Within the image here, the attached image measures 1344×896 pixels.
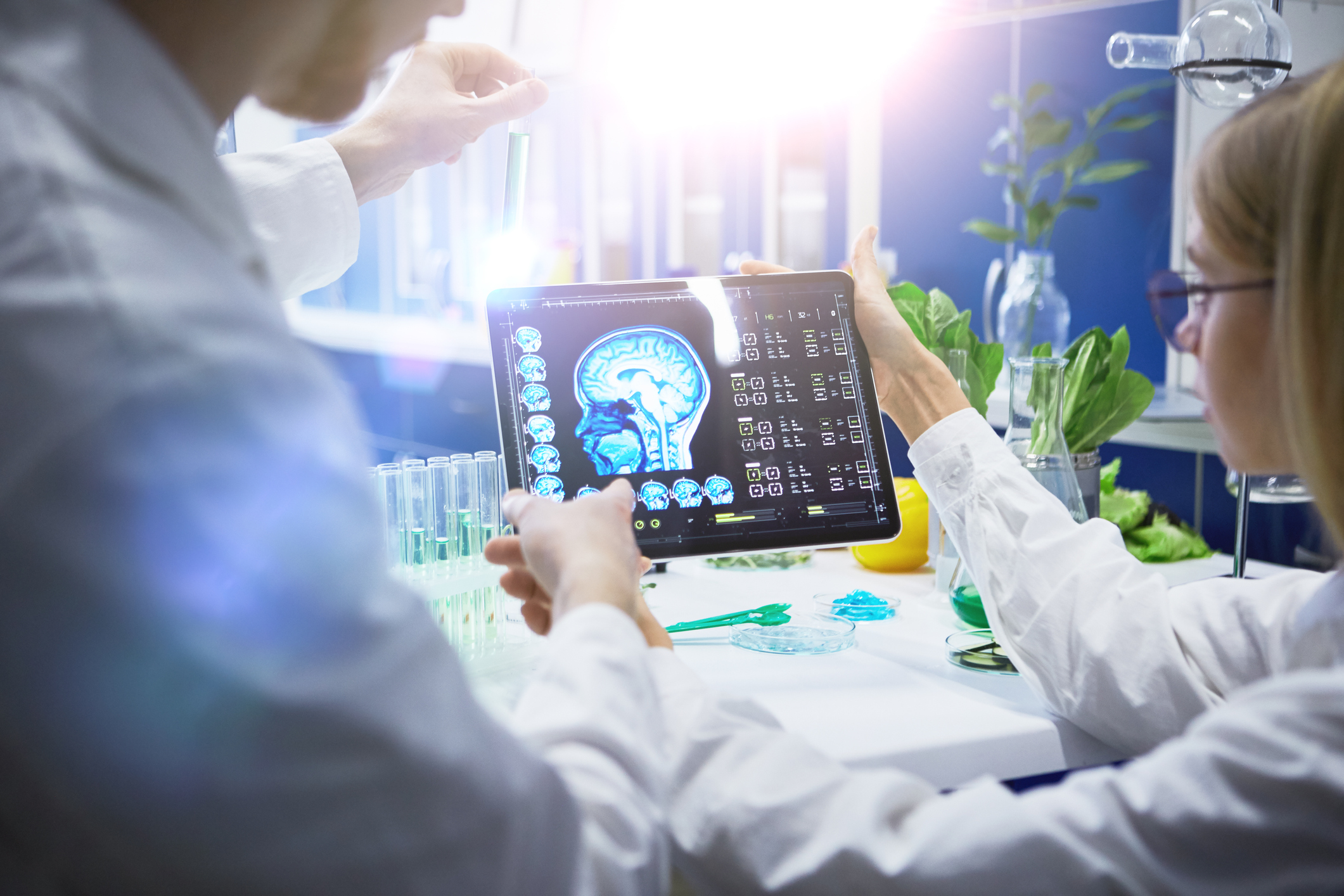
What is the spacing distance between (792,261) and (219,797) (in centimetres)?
429

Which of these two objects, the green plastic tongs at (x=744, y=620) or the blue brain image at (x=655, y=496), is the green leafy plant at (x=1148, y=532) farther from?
the blue brain image at (x=655, y=496)

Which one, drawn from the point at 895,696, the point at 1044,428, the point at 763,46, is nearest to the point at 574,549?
the point at 895,696

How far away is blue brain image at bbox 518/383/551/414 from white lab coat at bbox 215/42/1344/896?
0.39m

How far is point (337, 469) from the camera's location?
1.59 feet

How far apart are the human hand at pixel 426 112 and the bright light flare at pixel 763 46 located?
260 cm

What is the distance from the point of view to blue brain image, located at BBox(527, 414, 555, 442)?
3.76 ft

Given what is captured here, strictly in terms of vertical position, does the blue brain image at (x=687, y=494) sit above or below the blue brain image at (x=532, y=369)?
below

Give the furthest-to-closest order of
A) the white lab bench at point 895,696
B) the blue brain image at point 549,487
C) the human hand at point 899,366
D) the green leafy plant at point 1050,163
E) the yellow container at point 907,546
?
1. the green leafy plant at point 1050,163
2. the yellow container at point 907,546
3. the human hand at point 899,366
4. the blue brain image at point 549,487
5. the white lab bench at point 895,696

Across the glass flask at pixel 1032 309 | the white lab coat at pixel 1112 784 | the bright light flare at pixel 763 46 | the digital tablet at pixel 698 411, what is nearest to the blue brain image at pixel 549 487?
the digital tablet at pixel 698 411

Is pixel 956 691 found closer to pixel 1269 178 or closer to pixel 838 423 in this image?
pixel 838 423

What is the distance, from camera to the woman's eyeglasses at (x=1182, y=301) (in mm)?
794

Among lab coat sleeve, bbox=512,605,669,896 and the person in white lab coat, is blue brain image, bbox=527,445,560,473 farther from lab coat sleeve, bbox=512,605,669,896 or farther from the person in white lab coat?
lab coat sleeve, bbox=512,605,669,896

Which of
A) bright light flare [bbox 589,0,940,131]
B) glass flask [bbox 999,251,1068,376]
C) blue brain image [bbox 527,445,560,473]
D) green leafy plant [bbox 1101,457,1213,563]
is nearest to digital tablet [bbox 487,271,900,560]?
blue brain image [bbox 527,445,560,473]

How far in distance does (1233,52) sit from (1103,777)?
1.10 meters
